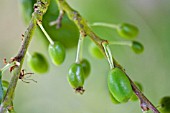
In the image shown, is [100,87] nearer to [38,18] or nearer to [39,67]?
[39,67]

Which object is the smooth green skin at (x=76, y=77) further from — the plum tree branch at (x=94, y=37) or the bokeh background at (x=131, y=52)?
the bokeh background at (x=131, y=52)

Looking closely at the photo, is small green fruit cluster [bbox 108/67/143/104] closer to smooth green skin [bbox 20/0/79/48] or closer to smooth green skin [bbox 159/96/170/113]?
smooth green skin [bbox 159/96/170/113]

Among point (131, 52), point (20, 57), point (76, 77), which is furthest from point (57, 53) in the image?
point (131, 52)

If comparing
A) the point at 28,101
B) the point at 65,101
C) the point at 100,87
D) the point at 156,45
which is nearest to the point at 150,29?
the point at 156,45

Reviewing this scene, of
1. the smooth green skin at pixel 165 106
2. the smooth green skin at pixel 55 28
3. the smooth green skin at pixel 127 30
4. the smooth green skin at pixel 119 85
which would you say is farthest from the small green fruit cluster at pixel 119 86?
the smooth green skin at pixel 55 28

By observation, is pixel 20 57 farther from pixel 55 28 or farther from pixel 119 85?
pixel 55 28
